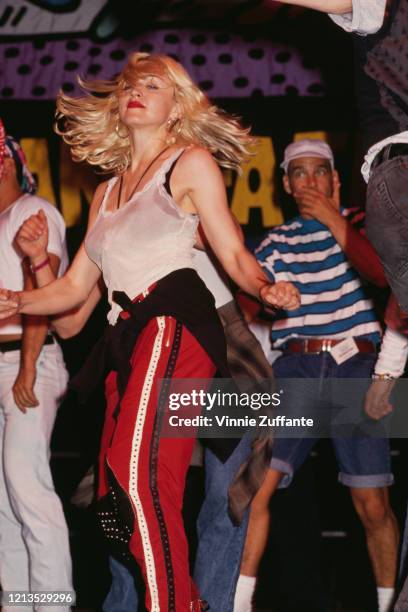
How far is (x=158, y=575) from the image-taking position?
280cm

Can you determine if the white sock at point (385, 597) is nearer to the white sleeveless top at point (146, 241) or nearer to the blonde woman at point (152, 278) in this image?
the blonde woman at point (152, 278)

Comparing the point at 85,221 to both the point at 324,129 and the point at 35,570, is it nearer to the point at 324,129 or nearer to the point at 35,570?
the point at 324,129

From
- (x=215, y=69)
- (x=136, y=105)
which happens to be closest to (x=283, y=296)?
(x=136, y=105)

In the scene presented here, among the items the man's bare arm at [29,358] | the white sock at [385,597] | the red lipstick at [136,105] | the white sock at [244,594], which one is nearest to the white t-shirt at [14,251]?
the man's bare arm at [29,358]

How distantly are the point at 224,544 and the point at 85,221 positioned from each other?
2580 millimetres

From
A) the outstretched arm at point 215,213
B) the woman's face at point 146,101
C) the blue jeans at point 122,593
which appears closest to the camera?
the outstretched arm at point 215,213

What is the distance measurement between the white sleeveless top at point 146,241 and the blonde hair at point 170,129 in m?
0.33

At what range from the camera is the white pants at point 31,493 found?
157 inches

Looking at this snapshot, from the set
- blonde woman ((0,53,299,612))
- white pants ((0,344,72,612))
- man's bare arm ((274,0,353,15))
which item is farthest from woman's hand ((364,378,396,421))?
man's bare arm ((274,0,353,15))

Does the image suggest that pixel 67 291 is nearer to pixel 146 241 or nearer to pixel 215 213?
pixel 146 241

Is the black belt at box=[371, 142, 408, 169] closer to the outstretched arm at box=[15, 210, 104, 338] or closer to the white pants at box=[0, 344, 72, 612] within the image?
the outstretched arm at box=[15, 210, 104, 338]

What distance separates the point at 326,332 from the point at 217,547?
3.88 ft

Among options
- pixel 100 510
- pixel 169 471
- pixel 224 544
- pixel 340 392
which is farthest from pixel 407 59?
pixel 340 392

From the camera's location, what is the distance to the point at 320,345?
4.32 meters
